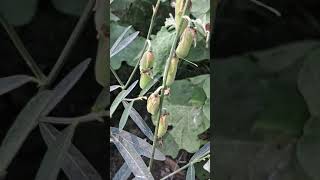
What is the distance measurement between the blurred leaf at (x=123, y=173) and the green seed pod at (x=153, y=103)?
0.12 metres

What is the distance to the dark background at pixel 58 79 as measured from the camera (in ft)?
3.69

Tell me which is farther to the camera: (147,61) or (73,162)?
(73,162)

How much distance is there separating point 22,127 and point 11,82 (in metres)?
0.10

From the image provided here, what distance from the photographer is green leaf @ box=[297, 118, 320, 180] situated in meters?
0.96

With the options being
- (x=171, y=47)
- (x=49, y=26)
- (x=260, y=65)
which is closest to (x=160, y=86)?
(x=171, y=47)

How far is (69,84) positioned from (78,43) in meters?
0.09

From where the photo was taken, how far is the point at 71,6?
1.13 meters

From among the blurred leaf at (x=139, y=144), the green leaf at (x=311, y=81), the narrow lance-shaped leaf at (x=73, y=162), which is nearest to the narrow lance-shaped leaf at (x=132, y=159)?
the blurred leaf at (x=139, y=144)

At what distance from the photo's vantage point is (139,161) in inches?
40.9

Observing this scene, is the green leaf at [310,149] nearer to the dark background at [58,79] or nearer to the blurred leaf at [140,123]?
the blurred leaf at [140,123]

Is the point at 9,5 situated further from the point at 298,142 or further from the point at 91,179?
the point at 298,142

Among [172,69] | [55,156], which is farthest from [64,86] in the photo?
[172,69]

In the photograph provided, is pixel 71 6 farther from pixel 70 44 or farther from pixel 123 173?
pixel 123 173

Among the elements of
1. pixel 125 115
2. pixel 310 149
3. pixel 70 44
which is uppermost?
pixel 70 44
